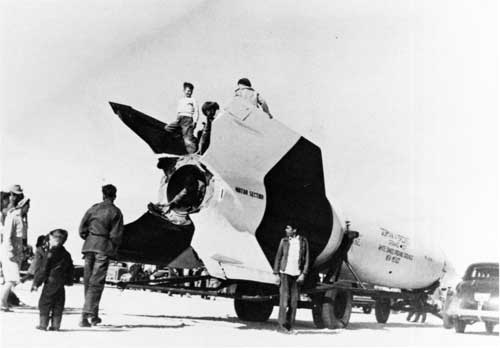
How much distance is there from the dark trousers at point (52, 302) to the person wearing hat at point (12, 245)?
191cm

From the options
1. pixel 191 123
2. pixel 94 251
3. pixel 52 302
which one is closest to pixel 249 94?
pixel 191 123

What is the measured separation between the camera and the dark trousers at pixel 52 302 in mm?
6484

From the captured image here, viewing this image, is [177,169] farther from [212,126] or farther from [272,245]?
[272,245]

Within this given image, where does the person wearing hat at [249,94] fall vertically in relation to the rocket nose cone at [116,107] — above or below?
above

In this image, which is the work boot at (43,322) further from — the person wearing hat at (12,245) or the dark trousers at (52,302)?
the person wearing hat at (12,245)

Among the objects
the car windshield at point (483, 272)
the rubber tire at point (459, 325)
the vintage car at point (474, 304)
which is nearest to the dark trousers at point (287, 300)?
the vintage car at point (474, 304)

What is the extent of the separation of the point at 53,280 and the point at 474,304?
7.37m

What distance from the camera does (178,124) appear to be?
316 inches

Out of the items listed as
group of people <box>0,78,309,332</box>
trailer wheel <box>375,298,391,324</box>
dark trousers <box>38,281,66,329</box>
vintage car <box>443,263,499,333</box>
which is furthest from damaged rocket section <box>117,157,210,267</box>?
trailer wheel <box>375,298,391,324</box>

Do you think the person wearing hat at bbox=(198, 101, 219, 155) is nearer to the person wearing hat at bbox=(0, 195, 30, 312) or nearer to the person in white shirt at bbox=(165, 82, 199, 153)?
the person in white shirt at bbox=(165, 82, 199, 153)

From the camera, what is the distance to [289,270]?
833cm

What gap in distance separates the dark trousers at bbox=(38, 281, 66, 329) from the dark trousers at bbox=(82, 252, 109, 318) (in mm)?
412

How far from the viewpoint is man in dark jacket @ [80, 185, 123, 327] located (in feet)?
23.0

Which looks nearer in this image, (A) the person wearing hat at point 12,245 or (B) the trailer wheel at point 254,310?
(A) the person wearing hat at point 12,245
